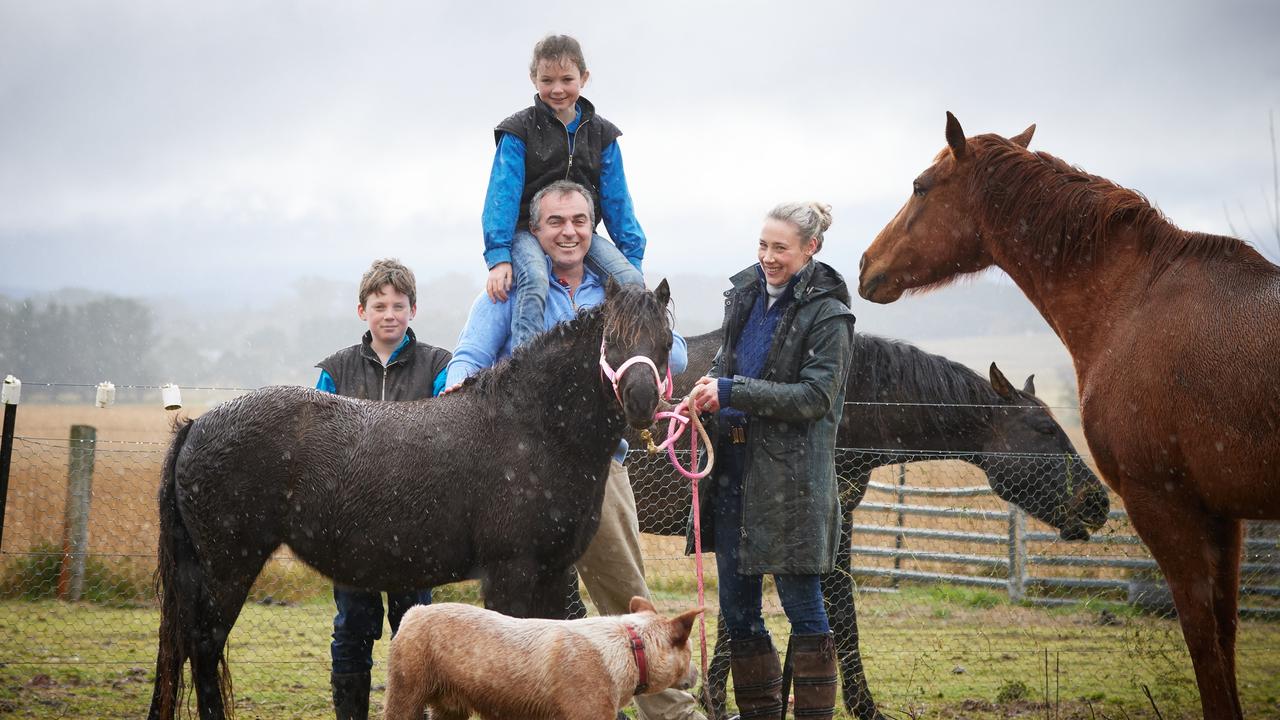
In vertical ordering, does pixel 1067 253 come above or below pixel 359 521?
above

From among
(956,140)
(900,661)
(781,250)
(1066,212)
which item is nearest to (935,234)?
(956,140)

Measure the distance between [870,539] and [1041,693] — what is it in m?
6.84

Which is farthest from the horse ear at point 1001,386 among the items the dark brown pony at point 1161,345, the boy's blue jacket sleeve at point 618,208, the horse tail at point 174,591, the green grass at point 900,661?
the horse tail at point 174,591

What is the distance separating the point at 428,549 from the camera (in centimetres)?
360

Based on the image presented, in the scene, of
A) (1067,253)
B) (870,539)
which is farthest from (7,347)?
(1067,253)

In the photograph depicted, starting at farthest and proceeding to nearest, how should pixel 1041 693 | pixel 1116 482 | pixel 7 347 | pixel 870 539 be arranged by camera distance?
1. pixel 7 347
2. pixel 870 539
3. pixel 1041 693
4. pixel 1116 482

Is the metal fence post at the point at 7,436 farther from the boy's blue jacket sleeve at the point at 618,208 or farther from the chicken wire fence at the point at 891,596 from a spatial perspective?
the boy's blue jacket sleeve at the point at 618,208

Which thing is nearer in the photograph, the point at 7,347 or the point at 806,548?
the point at 806,548

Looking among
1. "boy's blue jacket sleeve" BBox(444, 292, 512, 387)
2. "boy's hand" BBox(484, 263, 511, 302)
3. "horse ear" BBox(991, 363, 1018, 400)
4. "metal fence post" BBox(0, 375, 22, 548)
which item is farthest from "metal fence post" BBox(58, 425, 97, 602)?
"horse ear" BBox(991, 363, 1018, 400)

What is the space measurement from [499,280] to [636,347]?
955mm

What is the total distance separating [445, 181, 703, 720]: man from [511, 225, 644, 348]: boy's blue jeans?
0.06m

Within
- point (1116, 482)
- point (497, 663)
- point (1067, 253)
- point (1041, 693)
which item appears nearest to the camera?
point (497, 663)

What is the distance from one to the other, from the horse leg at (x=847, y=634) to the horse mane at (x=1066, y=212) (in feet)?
6.24

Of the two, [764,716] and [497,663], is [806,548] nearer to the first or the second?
[764,716]
